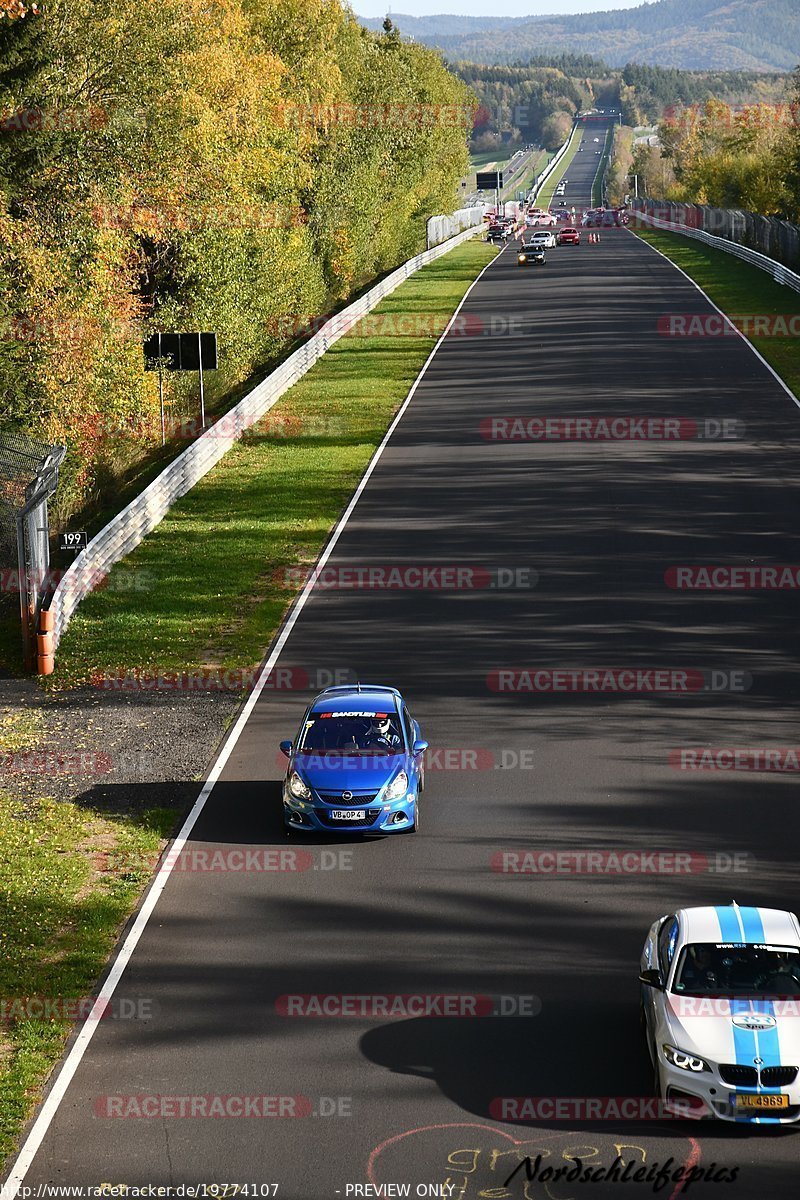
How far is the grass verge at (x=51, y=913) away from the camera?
519 inches

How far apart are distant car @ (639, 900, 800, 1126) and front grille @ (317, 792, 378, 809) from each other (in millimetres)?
5065

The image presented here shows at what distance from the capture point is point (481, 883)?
16219mm

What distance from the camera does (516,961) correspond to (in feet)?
47.2

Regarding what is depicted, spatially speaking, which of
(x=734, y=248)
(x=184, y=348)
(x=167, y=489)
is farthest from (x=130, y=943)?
(x=734, y=248)

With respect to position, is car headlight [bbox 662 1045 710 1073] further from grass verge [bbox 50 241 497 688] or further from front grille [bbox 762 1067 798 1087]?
grass verge [bbox 50 241 497 688]

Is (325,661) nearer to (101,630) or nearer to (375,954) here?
(101,630)

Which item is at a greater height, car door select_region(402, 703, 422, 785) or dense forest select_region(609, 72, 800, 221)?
dense forest select_region(609, 72, 800, 221)

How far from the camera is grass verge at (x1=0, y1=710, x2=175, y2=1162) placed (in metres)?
13.2

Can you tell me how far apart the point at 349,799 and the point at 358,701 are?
179 centimetres
